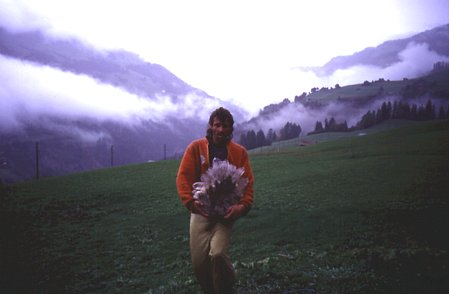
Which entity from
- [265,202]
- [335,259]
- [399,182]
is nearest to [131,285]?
[335,259]

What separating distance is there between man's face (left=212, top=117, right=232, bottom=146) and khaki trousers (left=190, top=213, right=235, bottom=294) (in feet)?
5.62

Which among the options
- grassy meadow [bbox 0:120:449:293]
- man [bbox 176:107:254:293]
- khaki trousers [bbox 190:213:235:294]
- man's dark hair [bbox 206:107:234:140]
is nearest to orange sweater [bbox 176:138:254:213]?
man [bbox 176:107:254:293]

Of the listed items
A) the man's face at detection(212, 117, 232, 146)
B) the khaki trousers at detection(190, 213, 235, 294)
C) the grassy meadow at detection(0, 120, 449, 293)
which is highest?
the man's face at detection(212, 117, 232, 146)

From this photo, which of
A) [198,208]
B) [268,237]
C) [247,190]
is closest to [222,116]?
[247,190]

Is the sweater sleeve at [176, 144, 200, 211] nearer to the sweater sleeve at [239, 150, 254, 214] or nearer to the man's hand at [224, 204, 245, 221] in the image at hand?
the man's hand at [224, 204, 245, 221]

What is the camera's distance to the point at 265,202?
110 feet

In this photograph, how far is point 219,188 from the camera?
24.7ft

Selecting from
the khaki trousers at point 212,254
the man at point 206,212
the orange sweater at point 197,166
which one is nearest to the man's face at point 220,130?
the man at point 206,212

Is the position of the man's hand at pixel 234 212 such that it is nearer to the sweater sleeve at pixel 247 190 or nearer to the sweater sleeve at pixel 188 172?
the sweater sleeve at pixel 247 190

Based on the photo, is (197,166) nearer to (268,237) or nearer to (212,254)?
(212,254)

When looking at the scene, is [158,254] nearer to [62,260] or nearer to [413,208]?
[62,260]

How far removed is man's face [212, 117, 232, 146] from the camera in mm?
7855

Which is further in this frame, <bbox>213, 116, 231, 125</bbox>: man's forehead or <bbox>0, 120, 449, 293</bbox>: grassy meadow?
<bbox>0, 120, 449, 293</bbox>: grassy meadow

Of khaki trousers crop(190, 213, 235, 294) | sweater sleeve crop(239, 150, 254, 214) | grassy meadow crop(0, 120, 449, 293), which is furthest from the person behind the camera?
grassy meadow crop(0, 120, 449, 293)
